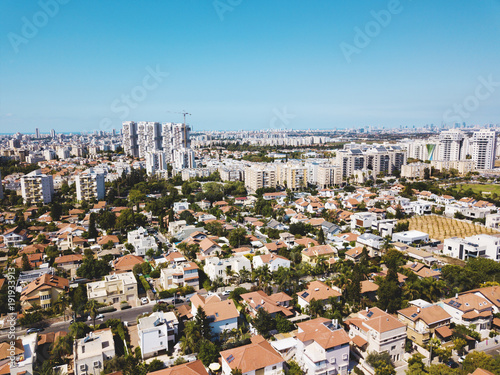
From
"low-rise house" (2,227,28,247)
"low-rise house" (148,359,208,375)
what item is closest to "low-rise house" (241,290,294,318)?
"low-rise house" (148,359,208,375)

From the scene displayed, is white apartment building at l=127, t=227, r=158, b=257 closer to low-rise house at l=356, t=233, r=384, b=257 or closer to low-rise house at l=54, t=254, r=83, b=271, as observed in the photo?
low-rise house at l=54, t=254, r=83, b=271

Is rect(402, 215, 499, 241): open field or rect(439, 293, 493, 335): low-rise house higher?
rect(439, 293, 493, 335): low-rise house

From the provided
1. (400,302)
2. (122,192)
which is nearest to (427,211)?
(400,302)

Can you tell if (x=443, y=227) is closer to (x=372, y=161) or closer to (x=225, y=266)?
(x=225, y=266)

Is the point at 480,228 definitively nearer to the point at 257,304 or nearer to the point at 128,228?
the point at 257,304

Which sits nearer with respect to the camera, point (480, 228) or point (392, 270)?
point (392, 270)

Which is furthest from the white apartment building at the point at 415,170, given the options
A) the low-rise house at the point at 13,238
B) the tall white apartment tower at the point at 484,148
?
the low-rise house at the point at 13,238
